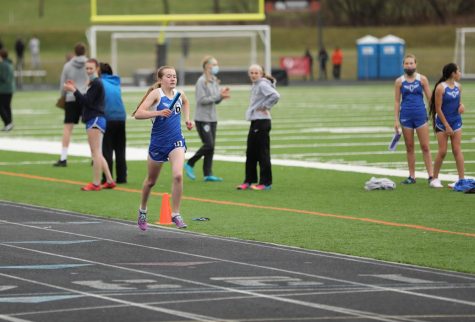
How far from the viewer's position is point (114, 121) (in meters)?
19.5

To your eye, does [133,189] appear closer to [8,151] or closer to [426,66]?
[8,151]

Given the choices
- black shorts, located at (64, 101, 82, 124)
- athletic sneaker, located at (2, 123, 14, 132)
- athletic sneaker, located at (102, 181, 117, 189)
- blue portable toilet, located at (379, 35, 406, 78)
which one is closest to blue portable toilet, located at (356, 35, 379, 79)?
blue portable toilet, located at (379, 35, 406, 78)

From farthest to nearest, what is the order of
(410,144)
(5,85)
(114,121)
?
(5,85) → (114,121) → (410,144)

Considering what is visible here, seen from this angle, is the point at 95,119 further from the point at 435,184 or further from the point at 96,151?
the point at 435,184

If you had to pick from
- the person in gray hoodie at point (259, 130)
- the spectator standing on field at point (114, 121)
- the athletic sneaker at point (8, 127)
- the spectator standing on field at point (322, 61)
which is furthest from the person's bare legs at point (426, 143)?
the spectator standing on field at point (322, 61)

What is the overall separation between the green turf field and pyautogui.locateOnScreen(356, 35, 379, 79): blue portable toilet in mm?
30831

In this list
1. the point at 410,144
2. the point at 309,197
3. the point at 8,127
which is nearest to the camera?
the point at 309,197

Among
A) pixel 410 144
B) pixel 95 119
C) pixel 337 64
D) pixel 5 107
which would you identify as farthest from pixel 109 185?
pixel 337 64

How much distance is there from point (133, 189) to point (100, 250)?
607 cm

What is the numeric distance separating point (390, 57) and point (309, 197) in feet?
148

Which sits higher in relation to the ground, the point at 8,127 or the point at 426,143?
the point at 426,143

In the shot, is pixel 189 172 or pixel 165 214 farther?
pixel 189 172

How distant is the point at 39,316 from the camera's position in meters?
9.61

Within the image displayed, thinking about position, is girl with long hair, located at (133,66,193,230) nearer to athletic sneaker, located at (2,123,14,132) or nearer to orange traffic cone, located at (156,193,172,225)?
orange traffic cone, located at (156,193,172,225)
